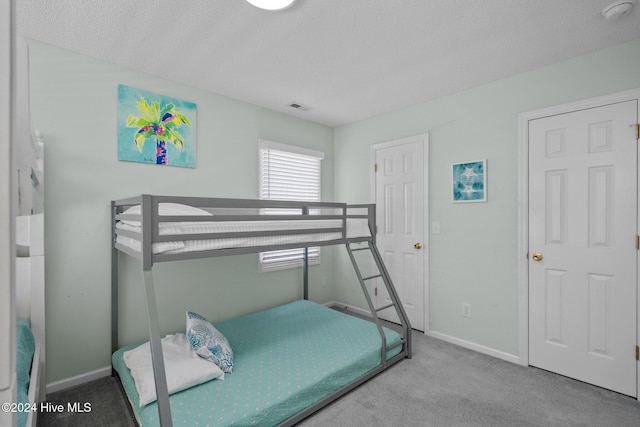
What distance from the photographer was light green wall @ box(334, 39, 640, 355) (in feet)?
7.25

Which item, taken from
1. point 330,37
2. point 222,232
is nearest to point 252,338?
point 222,232

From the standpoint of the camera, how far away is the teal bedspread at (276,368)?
158cm

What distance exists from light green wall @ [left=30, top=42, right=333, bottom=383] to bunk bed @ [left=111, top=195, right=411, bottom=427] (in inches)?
4.6

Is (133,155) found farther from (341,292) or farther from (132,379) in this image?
(341,292)

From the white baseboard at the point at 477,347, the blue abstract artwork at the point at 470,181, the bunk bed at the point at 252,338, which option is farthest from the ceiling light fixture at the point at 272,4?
the white baseboard at the point at 477,347

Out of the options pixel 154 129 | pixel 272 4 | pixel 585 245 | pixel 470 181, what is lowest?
pixel 585 245

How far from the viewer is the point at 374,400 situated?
202cm

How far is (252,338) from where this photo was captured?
8.07 ft

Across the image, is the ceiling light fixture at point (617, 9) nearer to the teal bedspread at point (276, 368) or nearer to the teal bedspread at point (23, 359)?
the teal bedspread at point (276, 368)

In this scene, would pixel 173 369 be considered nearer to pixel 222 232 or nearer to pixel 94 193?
pixel 222 232

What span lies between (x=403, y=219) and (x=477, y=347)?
1.38 meters

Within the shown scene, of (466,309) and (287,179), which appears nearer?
(466,309)

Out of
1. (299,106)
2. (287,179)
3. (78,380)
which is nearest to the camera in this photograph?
(78,380)

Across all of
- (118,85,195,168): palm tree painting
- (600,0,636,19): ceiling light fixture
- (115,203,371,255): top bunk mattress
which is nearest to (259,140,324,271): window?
(118,85,195,168): palm tree painting
